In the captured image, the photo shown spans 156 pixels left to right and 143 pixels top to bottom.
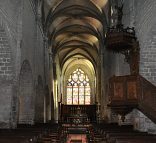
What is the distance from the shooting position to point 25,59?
14930mm

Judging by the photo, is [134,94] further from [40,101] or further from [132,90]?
[40,101]

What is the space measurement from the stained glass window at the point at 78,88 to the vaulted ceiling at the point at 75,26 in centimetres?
512

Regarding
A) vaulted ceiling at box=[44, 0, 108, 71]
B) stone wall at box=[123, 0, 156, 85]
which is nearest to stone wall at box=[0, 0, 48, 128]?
stone wall at box=[123, 0, 156, 85]

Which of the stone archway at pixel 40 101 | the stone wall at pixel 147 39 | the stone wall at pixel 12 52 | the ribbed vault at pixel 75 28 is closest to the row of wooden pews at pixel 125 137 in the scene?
the stone wall at pixel 147 39

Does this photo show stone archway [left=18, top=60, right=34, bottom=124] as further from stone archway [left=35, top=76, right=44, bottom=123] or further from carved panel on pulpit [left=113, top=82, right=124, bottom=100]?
carved panel on pulpit [left=113, top=82, right=124, bottom=100]

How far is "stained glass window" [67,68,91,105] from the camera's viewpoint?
1650 inches

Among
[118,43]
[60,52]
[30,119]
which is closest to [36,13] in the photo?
[30,119]

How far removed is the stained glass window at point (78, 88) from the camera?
41.9 meters

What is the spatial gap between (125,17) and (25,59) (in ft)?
18.5

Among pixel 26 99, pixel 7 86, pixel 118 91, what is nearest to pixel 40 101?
pixel 26 99

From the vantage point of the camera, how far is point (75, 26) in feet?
92.8

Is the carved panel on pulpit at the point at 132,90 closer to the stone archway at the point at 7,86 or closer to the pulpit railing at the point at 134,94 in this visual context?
the pulpit railing at the point at 134,94

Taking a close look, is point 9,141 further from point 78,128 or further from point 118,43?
point 78,128

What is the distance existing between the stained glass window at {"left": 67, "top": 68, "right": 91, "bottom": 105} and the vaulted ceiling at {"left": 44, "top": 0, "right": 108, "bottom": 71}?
5.12 meters
